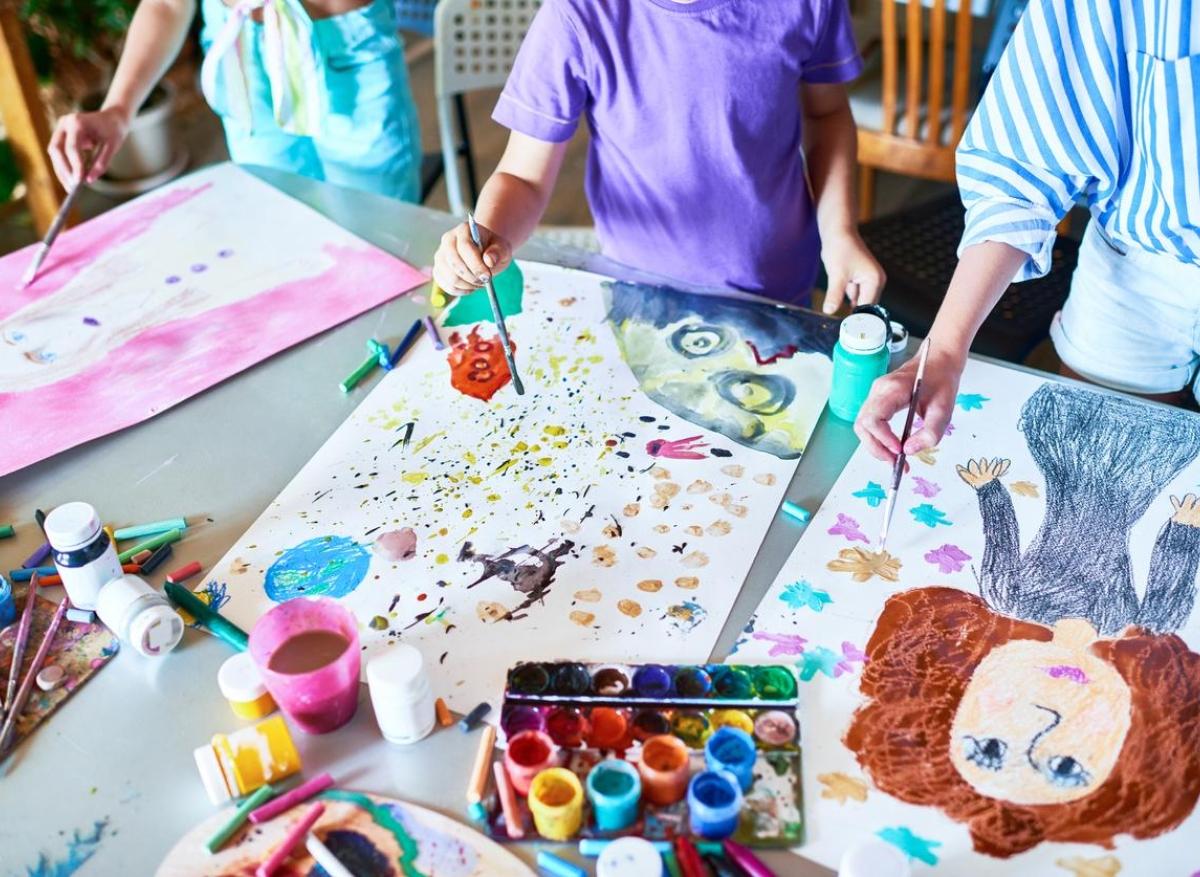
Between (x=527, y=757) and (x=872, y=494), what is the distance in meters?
0.40

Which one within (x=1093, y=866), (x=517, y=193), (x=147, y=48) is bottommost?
(x=1093, y=866)

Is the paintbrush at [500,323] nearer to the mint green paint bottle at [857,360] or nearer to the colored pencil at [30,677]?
the mint green paint bottle at [857,360]

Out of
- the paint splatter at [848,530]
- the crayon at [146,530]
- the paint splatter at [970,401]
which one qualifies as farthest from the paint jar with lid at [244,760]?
the paint splatter at [970,401]

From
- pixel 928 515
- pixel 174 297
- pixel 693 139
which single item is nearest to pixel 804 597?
pixel 928 515

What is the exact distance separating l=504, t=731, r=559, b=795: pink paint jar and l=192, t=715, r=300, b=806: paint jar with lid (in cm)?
16

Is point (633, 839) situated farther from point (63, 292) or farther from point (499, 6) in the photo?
point (499, 6)

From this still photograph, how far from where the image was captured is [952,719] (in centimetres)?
79

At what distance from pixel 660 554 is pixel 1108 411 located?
1.53 feet

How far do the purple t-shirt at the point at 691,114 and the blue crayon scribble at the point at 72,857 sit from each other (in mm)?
805

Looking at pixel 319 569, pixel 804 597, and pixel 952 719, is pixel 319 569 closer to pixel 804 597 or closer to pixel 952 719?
pixel 804 597

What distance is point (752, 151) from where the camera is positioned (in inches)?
49.7

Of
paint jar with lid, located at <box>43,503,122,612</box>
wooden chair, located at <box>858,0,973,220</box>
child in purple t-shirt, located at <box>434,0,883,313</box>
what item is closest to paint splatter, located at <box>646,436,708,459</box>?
child in purple t-shirt, located at <box>434,0,883,313</box>

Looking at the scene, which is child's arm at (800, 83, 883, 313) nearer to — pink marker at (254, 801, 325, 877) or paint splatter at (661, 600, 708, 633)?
paint splatter at (661, 600, 708, 633)

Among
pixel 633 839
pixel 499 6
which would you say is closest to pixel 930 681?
pixel 633 839
